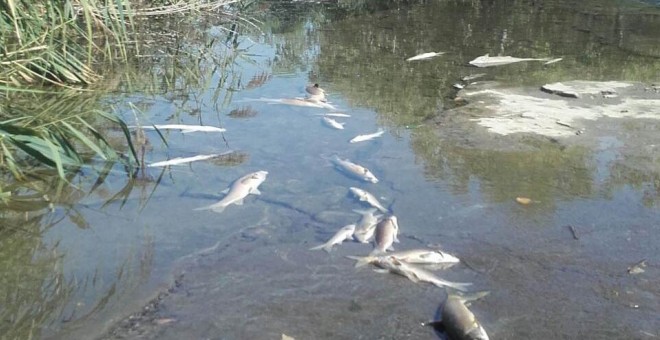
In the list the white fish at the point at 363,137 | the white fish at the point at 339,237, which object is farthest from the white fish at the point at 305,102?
the white fish at the point at 339,237

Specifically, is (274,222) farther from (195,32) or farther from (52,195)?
(195,32)

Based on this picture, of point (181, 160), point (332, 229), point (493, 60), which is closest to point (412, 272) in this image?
point (332, 229)

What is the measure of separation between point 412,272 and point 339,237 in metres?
0.60

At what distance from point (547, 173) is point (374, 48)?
17.8 feet

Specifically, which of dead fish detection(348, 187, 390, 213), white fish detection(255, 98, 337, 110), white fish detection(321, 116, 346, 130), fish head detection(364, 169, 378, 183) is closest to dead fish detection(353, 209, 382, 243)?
dead fish detection(348, 187, 390, 213)

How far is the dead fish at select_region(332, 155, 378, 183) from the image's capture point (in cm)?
576

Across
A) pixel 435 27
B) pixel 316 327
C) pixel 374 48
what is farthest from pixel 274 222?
pixel 435 27

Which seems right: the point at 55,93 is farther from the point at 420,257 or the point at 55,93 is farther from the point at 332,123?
the point at 420,257

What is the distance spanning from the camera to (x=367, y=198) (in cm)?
534

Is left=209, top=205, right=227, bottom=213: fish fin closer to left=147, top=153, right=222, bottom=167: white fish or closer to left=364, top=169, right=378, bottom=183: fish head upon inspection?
left=147, top=153, right=222, bottom=167: white fish

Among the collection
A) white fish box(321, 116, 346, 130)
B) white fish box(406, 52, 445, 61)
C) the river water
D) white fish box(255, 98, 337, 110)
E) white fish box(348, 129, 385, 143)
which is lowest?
the river water

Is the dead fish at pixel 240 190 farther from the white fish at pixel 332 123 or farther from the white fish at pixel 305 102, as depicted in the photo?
the white fish at pixel 305 102

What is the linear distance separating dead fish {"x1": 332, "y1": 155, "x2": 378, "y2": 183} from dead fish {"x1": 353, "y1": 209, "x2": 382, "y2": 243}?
0.65 metres

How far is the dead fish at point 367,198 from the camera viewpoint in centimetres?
527
